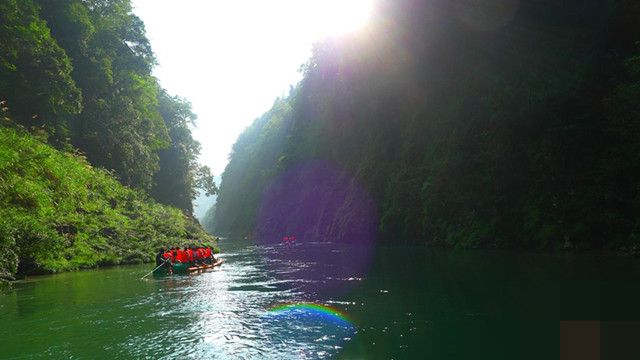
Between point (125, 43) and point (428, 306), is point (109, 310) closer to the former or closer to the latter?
point (428, 306)

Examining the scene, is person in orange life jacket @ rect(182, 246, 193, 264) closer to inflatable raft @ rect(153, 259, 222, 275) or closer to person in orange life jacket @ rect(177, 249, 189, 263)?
person in orange life jacket @ rect(177, 249, 189, 263)

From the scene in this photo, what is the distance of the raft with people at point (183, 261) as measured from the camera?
1456 cm

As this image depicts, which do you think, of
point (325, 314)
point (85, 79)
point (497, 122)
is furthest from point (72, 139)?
point (497, 122)

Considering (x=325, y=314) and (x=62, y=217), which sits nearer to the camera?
(x=325, y=314)

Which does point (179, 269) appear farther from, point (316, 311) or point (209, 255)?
point (316, 311)

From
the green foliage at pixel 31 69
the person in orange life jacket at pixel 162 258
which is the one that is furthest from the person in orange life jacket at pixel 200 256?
the green foliage at pixel 31 69

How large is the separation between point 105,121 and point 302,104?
3361cm

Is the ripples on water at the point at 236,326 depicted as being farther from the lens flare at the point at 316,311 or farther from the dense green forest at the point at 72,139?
the dense green forest at the point at 72,139

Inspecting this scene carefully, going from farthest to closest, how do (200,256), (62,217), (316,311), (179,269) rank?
(200,256) → (62,217) → (179,269) → (316,311)

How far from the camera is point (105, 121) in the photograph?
26.4 metres

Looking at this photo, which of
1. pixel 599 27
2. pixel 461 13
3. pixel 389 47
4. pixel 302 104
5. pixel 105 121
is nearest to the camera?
pixel 599 27

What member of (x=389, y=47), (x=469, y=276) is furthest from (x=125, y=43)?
(x=469, y=276)

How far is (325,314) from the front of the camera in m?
7.74

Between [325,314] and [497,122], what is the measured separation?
16.8m
